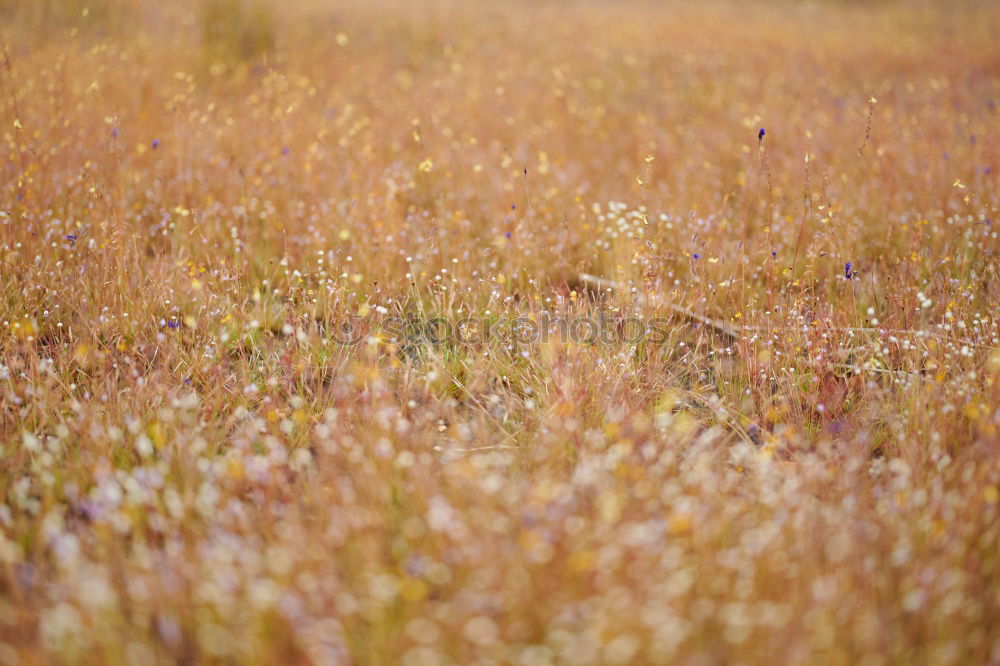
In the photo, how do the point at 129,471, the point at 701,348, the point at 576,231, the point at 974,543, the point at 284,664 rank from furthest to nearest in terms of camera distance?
1. the point at 576,231
2. the point at 701,348
3. the point at 129,471
4. the point at 974,543
5. the point at 284,664

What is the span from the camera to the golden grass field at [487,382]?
66.3 inches

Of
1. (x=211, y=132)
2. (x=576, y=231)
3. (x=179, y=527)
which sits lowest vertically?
(x=179, y=527)

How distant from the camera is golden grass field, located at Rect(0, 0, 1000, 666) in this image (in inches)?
66.3

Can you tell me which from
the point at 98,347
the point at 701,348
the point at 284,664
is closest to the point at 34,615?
the point at 284,664

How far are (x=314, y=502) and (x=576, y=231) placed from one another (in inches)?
103

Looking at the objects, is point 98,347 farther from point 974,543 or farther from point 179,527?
point 974,543

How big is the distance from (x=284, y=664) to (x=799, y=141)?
5.20 m

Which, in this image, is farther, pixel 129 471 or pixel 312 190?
pixel 312 190

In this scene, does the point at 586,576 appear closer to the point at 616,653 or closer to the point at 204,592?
the point at 616,653

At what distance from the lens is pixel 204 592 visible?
1.68m

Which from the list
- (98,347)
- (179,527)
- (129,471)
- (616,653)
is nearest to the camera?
(616,653)

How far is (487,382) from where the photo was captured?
304 cm

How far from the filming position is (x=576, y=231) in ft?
13.9

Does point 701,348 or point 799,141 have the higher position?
point 799,141
